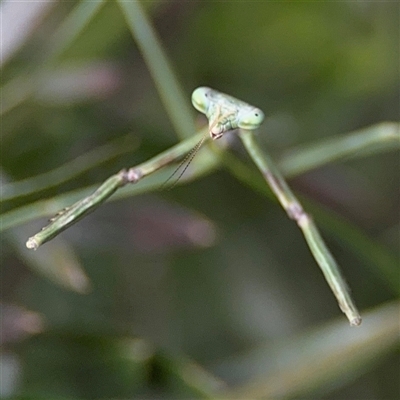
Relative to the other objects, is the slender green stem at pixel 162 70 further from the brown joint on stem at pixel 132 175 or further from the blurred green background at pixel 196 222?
the brown joint on stem at pixel 132 175

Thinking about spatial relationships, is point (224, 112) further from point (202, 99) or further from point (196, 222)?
point (196, 222)

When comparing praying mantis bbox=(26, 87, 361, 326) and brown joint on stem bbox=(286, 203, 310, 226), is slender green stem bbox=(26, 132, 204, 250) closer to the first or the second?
praying mantis bbox=(26, 87, 361, 326)

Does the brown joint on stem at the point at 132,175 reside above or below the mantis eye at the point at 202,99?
below

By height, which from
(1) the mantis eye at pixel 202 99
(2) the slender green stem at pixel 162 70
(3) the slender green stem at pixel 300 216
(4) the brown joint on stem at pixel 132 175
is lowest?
(3) the slender green stem at pixel 300 216

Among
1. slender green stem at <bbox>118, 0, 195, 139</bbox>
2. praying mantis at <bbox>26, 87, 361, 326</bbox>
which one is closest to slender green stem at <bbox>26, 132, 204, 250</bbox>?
praying mantis at <bbox>26, 87, 361, 326</bbox>

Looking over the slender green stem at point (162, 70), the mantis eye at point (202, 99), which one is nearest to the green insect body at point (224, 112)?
the mantis eye at point (202, 99)

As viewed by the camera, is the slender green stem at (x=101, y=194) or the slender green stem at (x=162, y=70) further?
the slender green stem at (x=162, y=70)

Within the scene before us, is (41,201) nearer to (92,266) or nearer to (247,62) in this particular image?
(92,266)

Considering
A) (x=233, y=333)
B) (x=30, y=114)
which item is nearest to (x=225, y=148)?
(x=30, y=114)
